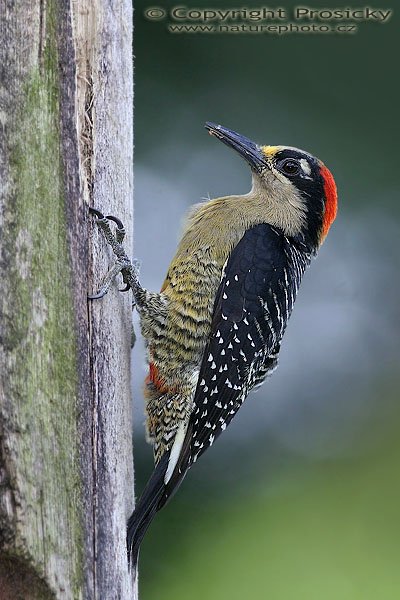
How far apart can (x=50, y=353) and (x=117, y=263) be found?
32.0 inches

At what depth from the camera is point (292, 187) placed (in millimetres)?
4051

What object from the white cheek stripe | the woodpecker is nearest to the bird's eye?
the woodpecker

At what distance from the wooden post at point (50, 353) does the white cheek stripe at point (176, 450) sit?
1.75 ft

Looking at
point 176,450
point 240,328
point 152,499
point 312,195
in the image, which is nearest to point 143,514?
point 152,499

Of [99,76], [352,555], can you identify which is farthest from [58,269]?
[352,555]

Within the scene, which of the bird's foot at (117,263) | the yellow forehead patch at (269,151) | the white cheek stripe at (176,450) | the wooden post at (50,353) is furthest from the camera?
the yellow forehead patch at (269,151)

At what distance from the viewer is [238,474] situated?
538 centimetres

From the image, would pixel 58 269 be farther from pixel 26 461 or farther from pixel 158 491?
pixel 158 491

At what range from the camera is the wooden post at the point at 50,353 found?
6.88 ft

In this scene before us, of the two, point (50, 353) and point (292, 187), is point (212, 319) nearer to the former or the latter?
point (292, 187)

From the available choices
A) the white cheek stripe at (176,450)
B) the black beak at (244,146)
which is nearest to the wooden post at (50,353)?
the white cheek stripe at (176,450)

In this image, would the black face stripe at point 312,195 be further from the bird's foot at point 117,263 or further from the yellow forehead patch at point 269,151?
the bird's foot at point 117,263

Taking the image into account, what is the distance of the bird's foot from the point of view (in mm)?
2723

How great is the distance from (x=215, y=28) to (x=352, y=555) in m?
3.04
